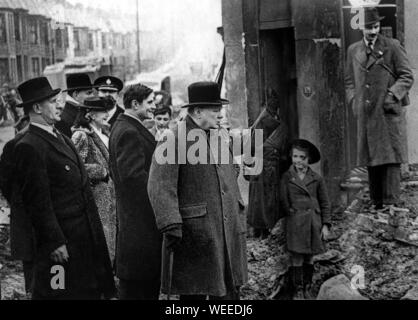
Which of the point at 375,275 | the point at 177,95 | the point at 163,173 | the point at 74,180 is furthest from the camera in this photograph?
the point at 177,95

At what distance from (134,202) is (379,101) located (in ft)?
5.65

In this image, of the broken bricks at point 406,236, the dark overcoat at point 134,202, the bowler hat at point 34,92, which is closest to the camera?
the bowler hat at point 34,92

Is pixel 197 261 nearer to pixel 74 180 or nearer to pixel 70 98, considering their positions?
pixel 74 180

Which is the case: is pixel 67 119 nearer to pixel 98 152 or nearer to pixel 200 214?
pixel 98 152

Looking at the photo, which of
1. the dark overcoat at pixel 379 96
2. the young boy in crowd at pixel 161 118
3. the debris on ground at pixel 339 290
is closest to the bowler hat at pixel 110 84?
the young boy in crowd at pixel 161 118

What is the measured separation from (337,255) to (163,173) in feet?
4.73

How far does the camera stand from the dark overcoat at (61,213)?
339 cm

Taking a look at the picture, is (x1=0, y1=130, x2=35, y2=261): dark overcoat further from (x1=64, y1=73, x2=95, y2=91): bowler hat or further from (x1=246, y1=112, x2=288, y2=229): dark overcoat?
(x1=246, y1=112, x2=288, y2=229): dark overcoat

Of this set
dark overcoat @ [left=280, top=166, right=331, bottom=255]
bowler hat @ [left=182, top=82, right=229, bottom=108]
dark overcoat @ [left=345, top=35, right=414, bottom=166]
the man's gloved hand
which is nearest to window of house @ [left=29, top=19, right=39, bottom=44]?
bowler hat @ [left=182, top=82, right=229, bottom=108]

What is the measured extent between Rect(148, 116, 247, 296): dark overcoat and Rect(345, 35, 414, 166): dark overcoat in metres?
1.15

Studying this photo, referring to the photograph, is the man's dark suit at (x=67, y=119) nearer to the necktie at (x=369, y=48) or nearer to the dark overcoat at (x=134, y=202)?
the dark overcoat at (x=134, y=202)

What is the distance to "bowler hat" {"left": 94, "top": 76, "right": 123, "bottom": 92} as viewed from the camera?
13.9ft
